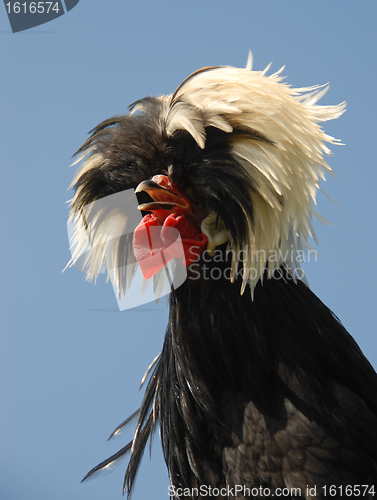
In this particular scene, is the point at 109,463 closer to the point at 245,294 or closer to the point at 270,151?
the point at 245,294

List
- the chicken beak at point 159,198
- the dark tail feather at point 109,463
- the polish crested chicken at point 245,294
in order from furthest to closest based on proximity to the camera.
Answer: the dark tail feather at point 109,463
the chicken beak at point 159,198
the polish crested chicken at point 245,294

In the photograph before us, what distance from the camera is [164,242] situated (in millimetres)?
2568

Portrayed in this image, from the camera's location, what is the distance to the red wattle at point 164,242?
8.36 feet

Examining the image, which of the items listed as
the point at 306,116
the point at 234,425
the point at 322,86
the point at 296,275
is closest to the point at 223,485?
the point at 234,425

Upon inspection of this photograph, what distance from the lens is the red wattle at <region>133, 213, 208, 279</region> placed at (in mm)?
2549

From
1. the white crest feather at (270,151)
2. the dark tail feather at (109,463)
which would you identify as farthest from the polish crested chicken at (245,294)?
the dark tail feather at (109,463)

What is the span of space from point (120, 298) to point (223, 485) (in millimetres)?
1107

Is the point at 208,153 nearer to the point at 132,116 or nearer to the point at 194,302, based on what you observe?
the point at 132,116

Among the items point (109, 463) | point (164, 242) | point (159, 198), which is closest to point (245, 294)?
point (164, 242)

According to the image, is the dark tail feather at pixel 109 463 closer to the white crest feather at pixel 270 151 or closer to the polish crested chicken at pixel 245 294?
the polish crested chicken at pixel 245 294

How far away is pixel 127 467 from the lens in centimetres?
315

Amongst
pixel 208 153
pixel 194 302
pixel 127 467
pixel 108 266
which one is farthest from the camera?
pixel 127 467

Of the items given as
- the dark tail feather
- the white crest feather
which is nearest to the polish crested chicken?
the white crest feather

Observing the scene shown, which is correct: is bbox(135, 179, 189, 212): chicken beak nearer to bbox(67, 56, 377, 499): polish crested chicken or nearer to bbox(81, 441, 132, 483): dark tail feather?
bbox(67, 56, 377, 499): polish crested chicken
